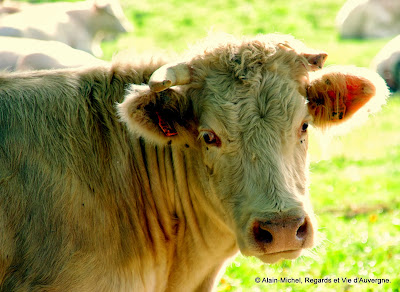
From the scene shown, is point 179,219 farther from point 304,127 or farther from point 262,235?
point 304,127

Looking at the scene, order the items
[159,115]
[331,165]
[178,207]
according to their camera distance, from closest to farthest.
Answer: [159,115] → [178,207] → [331,165]

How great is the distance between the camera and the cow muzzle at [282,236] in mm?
4328

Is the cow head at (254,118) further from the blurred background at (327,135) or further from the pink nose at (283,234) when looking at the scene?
the blurred background at (327,135)

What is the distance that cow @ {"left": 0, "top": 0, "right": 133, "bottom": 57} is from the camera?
16.6 meters

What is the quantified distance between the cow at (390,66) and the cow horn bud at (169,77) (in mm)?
14872

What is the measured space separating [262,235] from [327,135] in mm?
1432

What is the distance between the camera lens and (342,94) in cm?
521

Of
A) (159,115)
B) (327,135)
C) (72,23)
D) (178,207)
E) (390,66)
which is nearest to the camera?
(159,115)

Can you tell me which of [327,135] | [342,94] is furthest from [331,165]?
[342,94]

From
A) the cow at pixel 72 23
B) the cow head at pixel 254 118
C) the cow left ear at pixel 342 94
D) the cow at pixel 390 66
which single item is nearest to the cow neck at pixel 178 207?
the cow head at pixel 254 118

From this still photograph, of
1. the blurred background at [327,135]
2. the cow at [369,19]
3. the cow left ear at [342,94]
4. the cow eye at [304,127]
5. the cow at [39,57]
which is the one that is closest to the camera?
the cow eye at [304,127]

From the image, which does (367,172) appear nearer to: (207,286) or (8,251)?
(207,286)

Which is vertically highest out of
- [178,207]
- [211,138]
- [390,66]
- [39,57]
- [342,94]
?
[342,94]

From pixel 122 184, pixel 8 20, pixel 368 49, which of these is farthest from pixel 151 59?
pixel 368 49
